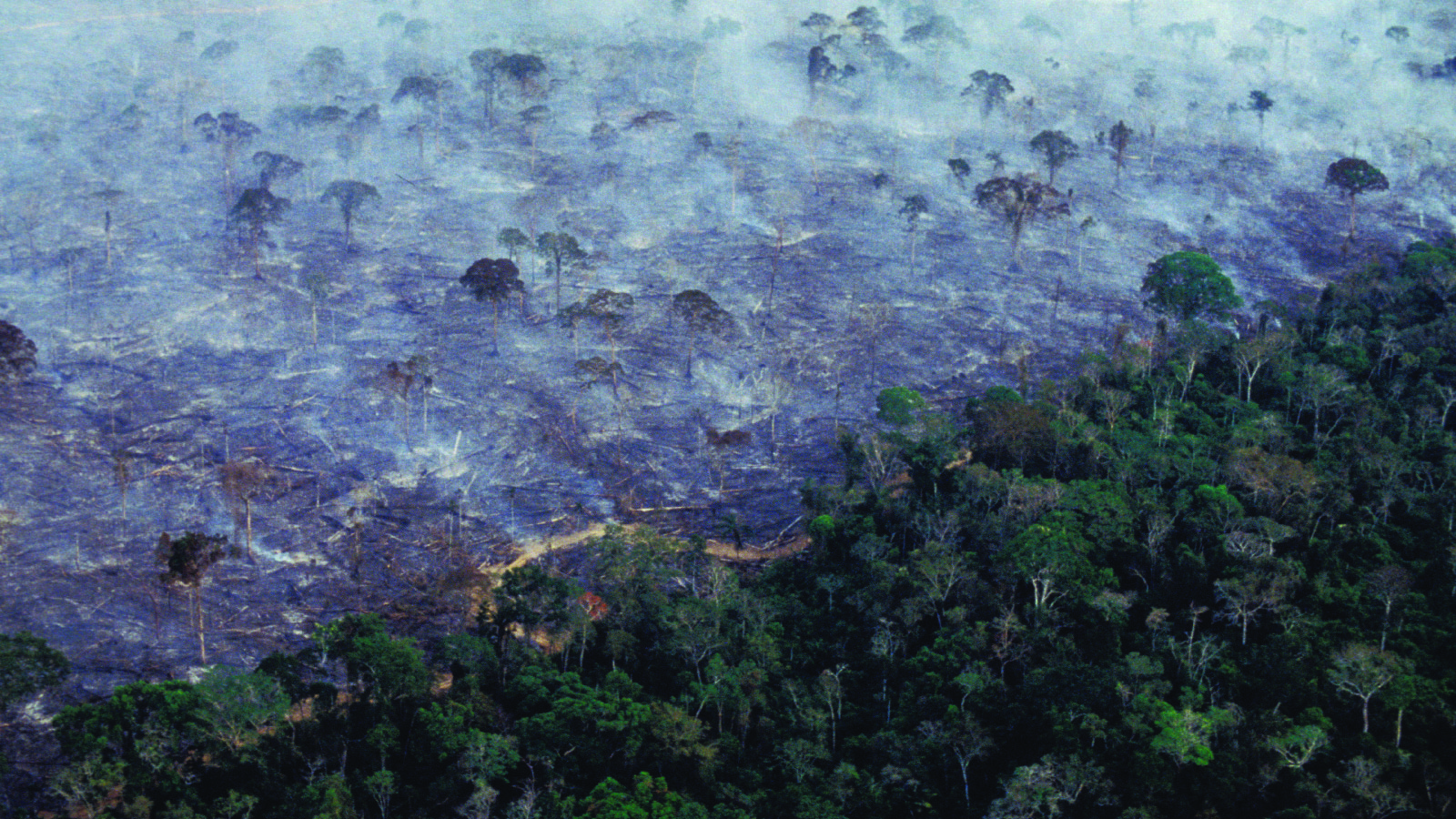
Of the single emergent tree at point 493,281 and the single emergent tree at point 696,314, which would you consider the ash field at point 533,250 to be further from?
the single emergent tree at point 493,281

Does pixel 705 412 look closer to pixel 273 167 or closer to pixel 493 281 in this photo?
pixel 493 281

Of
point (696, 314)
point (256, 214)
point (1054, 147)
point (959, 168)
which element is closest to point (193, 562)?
point (696, 314)

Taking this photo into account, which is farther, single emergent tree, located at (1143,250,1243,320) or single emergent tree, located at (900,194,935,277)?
single emergent tree, located at (900,194,935,277)

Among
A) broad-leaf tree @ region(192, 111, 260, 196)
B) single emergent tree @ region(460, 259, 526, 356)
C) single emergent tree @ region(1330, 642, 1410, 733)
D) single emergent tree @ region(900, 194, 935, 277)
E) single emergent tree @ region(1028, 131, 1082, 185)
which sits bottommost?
single emergent tree @ region(1330, 642, 1410, 733)

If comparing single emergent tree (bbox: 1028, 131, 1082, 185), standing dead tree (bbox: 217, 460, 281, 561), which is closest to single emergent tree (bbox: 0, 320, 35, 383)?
standing dead tree (bbox: 217, 460, 281, 561)

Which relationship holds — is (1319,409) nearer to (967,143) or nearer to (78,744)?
(967,143)

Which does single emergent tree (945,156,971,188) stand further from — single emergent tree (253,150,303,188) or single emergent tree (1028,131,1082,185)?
single emergent tree (253,150,303,188)

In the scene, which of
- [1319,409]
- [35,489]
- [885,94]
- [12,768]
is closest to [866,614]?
[1319,409]

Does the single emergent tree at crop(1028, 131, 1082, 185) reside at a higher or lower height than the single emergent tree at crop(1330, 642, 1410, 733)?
higher
